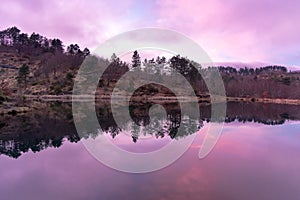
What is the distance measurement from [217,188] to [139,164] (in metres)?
3.88

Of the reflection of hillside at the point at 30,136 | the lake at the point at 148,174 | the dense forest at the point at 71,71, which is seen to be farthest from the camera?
the dense forest at the point at 71,71

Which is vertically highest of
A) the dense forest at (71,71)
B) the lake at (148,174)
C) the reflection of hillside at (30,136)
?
the dense forest at (71,71)

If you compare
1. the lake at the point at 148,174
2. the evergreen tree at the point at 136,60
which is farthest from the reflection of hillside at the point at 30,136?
the evergreen tree at the point at 136,60

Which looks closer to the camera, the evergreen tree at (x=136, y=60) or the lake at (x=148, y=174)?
the lake at (x=148, y=174)

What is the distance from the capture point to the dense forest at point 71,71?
2633 inches

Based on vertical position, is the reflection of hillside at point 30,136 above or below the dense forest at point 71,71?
below

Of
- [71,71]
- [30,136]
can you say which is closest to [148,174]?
[30,136]

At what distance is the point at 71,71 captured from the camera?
74250mm

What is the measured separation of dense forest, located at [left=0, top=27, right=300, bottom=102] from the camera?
66.9 metres

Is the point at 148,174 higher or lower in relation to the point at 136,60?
lower

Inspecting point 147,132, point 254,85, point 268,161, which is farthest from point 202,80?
point 268,161

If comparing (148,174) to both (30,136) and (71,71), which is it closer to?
(30,136)

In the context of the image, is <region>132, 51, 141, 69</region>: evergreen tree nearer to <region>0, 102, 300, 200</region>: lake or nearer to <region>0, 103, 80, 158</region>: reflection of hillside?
<region>0, 103, 80, 158</region>: reflection of hillside

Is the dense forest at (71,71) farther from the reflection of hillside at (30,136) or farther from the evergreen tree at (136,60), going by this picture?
the reflection of hillside at (30,136)
